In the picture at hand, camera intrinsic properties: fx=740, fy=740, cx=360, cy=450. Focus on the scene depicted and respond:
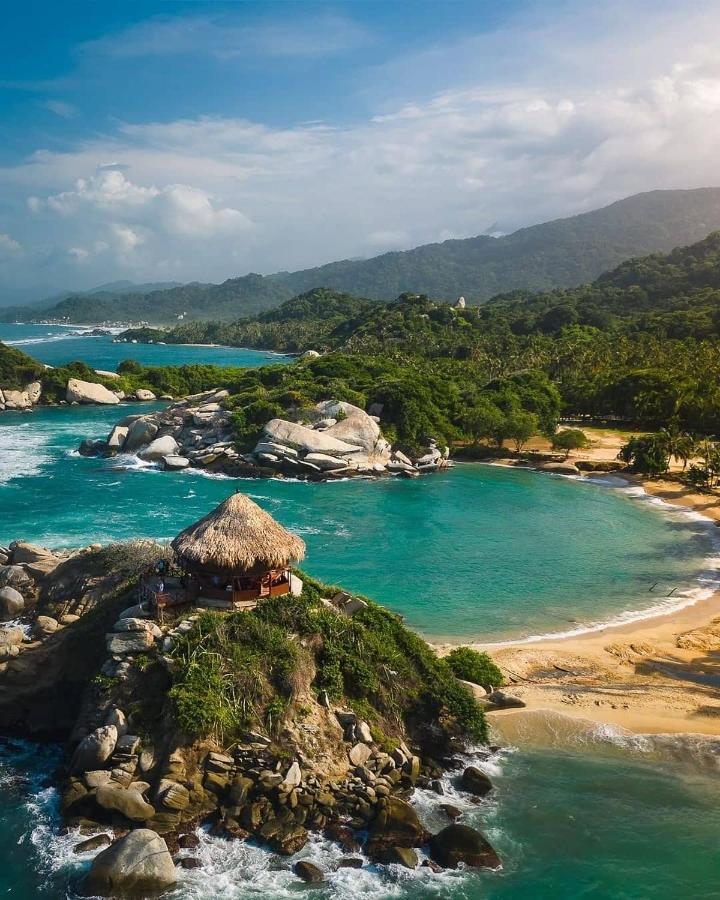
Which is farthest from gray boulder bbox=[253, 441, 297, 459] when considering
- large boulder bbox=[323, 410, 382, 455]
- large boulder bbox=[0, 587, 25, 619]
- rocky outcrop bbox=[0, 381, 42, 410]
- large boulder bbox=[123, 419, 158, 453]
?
rocky outcrop bbox=[0, 381, 42, 410]

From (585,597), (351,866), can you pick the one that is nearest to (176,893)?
(351,866)

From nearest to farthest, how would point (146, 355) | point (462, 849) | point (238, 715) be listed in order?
point (462, 849) → point (238, 715) → point (146, 355)

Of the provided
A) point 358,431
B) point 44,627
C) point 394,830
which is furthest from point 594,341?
point 394,830

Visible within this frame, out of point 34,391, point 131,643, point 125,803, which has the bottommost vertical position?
point 125,803

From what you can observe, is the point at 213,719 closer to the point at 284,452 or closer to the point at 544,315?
the point at 284,452

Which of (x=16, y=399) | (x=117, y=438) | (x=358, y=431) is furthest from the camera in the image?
(x=16, y=399)

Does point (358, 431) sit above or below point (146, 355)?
below

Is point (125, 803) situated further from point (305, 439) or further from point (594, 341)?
point (594, 341)
